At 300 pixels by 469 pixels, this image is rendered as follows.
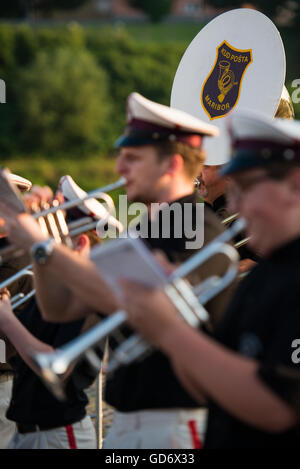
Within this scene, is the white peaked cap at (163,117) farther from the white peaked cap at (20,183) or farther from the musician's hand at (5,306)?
the white peaked cap at (20,183)

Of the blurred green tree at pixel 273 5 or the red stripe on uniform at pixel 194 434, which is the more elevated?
the red stripe on uniform at pixel 194 434

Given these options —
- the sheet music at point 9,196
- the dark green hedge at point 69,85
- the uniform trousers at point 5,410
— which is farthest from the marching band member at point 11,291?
the dark green hedge at point 69,85

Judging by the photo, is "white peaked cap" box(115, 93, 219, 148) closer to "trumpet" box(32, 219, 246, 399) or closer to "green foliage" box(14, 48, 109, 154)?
"trumpet" box(32, 219, 246, 399)

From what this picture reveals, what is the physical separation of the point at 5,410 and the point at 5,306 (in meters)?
1.00

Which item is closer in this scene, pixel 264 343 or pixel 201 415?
pixel 264 343

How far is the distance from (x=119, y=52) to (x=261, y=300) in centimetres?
3920

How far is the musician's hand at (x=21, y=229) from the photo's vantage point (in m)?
2.49

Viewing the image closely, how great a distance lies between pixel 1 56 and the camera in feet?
123

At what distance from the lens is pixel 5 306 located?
11.9 feet

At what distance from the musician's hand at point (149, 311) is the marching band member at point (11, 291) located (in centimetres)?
190

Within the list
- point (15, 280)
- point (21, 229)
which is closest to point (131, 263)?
point (21, 229)

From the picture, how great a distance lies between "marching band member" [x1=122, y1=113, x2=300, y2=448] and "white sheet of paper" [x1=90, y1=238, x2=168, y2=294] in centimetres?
4
